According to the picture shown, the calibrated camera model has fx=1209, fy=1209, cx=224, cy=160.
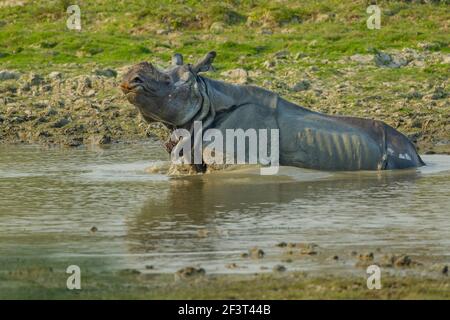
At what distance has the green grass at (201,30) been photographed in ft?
85.7

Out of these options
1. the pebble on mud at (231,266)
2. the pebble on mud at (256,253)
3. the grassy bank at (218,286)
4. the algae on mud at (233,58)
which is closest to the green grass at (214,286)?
the grassy bank at (218,286)

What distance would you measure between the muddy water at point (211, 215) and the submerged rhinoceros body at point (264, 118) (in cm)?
24

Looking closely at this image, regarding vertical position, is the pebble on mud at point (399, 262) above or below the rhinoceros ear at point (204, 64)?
below

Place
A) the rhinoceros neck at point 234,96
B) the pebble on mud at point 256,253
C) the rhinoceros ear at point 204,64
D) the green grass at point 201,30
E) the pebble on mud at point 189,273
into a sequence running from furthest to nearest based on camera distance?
the green grass at point 201,30 → the rhinoceros neck at point 234,96 → the rhinoceros ear at point 204,64 → the pebble on mud at point 256,253 → the pebble on mud at point 189,273

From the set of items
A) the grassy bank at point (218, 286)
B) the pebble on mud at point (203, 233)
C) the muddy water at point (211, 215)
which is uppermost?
the pebble on mud at point (203, 233)

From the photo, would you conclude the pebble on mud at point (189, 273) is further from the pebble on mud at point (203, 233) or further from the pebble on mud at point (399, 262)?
the pebble on mud at point (203, 233)

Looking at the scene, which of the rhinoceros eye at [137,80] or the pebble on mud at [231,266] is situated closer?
the pebble on mud at [231,266]

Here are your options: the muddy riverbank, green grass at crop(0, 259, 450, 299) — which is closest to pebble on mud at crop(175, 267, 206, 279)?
green grass at crop(0, 259, 450, 299)

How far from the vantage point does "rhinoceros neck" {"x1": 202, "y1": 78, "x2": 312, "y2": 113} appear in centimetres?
1386

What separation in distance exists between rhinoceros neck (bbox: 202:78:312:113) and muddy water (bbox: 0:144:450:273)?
31.2 inches

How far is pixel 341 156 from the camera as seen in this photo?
14.3 meters

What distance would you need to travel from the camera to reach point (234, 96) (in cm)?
1396

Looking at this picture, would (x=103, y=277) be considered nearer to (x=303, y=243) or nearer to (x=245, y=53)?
(x=303, y=243)
